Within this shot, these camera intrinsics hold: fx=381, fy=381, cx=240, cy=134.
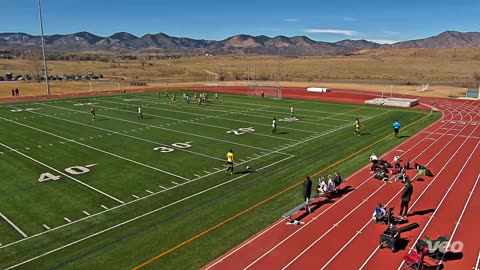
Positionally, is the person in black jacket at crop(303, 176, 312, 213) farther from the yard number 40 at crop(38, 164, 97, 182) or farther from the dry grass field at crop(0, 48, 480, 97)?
the dry grass field at crop(0, 48, 480, 97)

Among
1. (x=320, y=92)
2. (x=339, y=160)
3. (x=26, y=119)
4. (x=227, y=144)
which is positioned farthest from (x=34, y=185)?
(x=320, y=92)

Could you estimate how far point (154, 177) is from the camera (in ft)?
68.7

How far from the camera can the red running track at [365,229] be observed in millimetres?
12539

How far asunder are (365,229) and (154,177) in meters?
11.5

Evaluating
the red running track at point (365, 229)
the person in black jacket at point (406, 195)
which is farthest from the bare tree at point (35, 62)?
the person in black jacket at point (406, 195)

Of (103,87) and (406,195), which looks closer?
(406,195)

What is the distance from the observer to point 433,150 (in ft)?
88.5

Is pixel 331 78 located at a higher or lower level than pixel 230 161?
higher

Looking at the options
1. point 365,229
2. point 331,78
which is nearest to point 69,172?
point 365,229

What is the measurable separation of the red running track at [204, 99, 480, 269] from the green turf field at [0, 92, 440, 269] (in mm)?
1098

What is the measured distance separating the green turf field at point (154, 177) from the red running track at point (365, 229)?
1098 millimetres

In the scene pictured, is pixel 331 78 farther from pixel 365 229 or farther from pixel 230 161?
pixel 365 229

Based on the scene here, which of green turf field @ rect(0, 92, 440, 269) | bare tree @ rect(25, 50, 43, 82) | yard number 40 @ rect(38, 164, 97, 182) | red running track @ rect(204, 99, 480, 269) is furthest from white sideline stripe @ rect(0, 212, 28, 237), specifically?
bare tree @ rect(25, 50, 43, 82)

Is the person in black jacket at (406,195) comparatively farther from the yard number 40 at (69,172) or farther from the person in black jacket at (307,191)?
the yard number 40 at (69,172)
